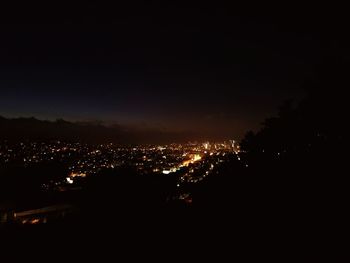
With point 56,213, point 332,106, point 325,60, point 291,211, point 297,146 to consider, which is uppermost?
point 325,60

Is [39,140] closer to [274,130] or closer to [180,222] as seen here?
[274,130]

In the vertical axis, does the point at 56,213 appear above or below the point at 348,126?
below

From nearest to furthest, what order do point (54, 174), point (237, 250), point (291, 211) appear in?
point (237, 250), point (291, 211), point (54, 174)

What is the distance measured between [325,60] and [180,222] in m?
9.84

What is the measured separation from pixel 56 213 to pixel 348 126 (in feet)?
37.3

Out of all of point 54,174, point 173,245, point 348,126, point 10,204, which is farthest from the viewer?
point 54,174

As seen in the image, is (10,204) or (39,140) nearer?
(10,204)

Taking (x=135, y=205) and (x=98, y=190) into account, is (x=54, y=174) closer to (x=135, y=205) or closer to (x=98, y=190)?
(x=98, y=190)

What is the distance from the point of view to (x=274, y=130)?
1889 cm

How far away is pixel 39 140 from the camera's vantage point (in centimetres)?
6969

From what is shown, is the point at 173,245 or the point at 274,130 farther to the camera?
the point at 274,130

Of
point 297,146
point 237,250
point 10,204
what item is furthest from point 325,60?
Answer: point 10,204

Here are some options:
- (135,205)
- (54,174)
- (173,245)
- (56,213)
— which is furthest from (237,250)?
(54,174)

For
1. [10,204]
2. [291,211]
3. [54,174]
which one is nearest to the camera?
[291,211]
